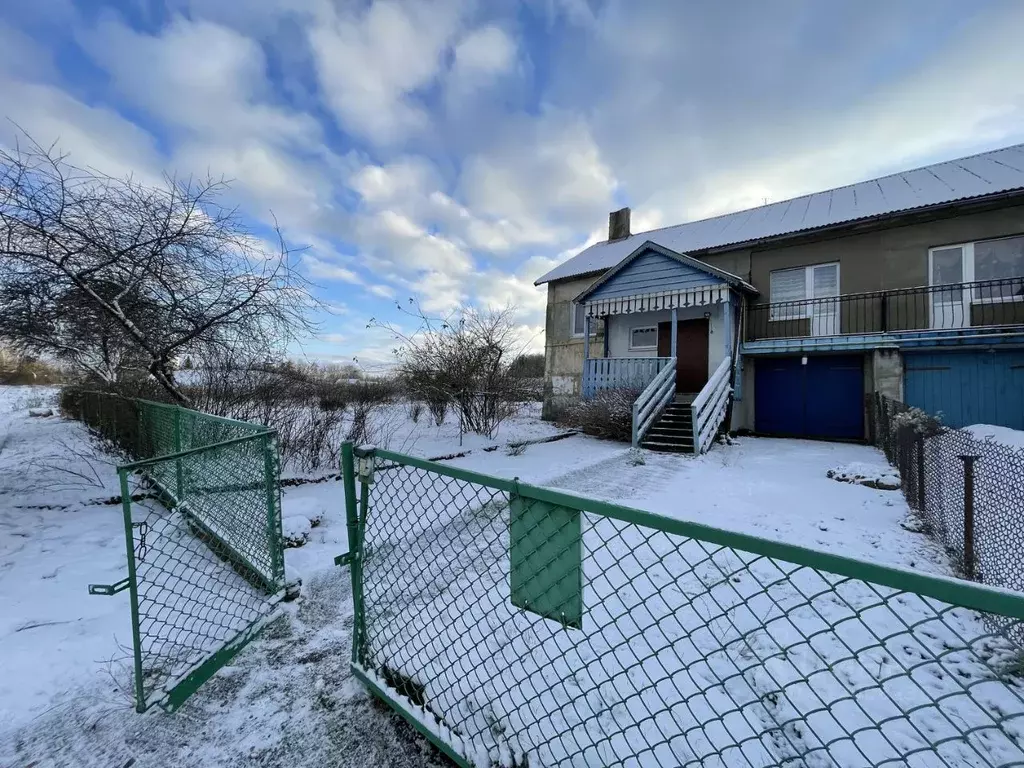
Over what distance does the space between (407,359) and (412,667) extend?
793 centimetres

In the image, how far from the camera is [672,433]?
29.5 ft

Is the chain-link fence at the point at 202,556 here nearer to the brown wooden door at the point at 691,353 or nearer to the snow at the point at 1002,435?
the snow at the point at 1002,435

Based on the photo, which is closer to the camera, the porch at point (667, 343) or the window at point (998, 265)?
the window at point (998, 265)

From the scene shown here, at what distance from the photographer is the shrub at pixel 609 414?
9.34 m

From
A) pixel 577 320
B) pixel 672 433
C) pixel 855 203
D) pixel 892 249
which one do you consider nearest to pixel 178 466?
pixel 672 433

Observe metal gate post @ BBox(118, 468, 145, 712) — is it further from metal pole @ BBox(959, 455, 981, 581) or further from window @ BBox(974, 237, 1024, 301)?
window @ BBox(974, 237, 1024, 301)

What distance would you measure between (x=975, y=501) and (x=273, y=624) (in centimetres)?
519

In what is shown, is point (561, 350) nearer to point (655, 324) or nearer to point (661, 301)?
point (655, 324)

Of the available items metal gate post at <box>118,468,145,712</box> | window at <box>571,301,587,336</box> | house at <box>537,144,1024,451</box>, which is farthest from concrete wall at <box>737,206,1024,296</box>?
metal gate post at <box>118,468,145,712</box>

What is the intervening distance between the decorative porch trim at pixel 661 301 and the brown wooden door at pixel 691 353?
1017 mm

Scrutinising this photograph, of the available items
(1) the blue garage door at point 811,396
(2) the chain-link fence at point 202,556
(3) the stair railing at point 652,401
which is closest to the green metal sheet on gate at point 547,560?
(2) the chain-link fence at point 202,556

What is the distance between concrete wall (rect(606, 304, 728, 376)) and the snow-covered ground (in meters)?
3.78

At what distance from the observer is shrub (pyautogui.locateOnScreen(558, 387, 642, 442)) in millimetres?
9336

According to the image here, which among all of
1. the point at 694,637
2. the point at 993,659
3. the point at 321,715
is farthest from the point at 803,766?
the point at 321,715
